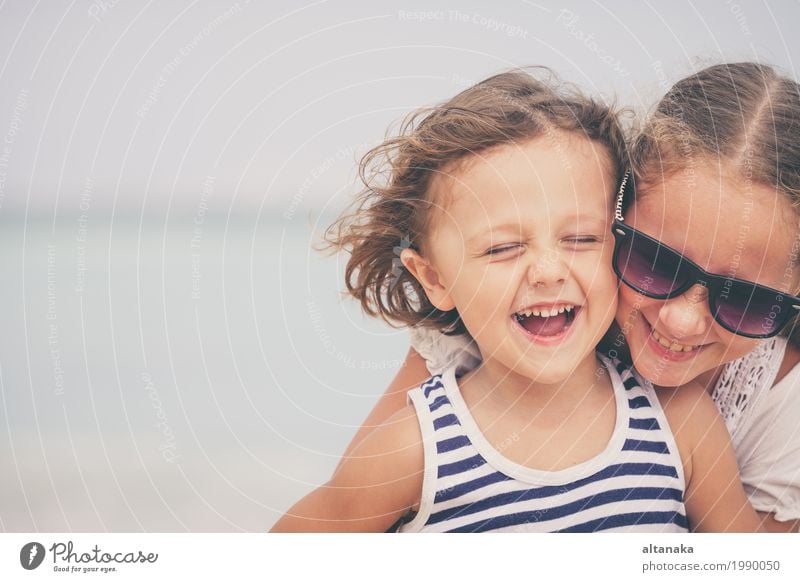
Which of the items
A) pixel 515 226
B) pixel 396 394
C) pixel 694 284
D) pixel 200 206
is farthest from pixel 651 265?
pixel 200 206

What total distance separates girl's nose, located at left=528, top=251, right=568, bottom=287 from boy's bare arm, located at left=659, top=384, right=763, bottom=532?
0.22m

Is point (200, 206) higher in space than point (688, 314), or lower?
higher

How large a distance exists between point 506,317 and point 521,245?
9cm

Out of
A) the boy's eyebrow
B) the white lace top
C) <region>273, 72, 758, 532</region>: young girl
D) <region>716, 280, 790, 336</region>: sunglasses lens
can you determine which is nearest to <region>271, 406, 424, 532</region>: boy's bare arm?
<region>273, 72, 758, 532</region>: young girl

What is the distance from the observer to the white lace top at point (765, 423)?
1109 millimetres

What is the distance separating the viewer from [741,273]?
99 cm

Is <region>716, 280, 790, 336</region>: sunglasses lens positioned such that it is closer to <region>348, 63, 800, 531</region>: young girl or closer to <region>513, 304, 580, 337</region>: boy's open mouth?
<region>348, 63, 800, 531</region>: young girl

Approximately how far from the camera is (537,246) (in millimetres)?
1008

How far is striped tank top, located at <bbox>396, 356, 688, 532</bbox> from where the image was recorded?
3.44ft

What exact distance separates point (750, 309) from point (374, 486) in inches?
18.7
